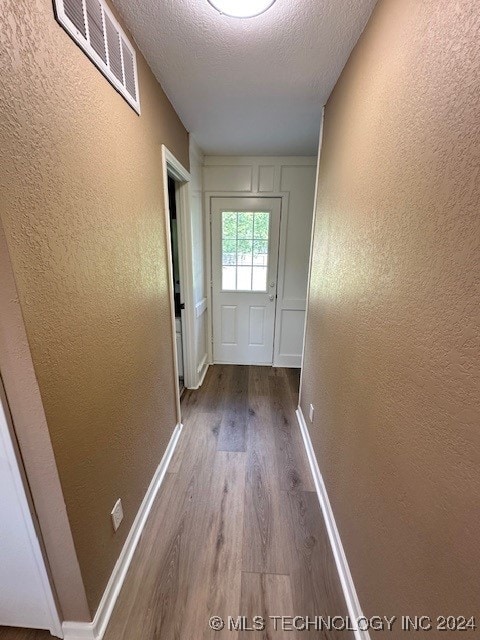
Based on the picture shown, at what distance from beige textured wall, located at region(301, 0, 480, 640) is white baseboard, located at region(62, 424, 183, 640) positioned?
40.4 inches

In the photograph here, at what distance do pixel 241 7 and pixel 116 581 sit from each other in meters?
2.42

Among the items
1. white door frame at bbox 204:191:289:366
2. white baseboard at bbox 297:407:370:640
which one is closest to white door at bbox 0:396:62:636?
white baseboard at bbox 297:407:370:640

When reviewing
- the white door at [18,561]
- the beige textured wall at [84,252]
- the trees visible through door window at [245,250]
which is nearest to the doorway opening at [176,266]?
the trees visible through door window at [245,250]

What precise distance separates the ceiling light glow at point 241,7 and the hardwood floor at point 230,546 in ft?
7.78

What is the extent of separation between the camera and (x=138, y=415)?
140 centimetres

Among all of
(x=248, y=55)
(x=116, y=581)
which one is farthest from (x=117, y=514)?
(x=248, y=55)

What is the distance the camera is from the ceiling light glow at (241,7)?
98 centimetres

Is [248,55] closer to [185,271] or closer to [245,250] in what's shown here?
[185,271]

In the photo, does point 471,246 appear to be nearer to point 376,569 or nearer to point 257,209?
point 376,569

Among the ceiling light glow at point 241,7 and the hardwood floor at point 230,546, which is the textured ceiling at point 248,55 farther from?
the hardwood floor at point 230,546

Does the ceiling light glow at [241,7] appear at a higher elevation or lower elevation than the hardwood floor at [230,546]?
higher

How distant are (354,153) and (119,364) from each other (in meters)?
1.47

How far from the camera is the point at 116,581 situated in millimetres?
1156

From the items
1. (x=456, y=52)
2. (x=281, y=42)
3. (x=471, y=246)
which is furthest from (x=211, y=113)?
(x=471, y=246)
